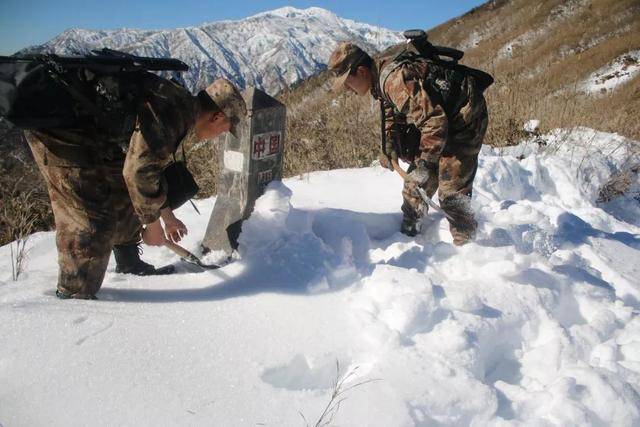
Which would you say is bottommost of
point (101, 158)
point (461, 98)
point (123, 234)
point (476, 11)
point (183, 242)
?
point (183, 242)

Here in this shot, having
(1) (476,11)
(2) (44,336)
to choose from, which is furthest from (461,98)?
(1) (476,11)

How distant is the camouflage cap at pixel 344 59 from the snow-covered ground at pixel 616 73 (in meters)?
12.4

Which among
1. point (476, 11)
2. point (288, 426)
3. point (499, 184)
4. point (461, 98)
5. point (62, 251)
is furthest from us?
point (476, 11)

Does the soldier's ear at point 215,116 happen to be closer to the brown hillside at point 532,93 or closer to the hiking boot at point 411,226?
the hiking boot at point 411,226

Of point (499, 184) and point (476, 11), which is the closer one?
point (499, 184)

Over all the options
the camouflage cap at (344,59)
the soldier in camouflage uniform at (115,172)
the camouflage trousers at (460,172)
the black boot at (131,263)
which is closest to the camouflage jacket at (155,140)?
the soldier in camouflage uniform at (115,172)

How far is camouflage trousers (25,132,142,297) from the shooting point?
2004 mm

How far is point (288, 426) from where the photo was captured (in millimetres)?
1299

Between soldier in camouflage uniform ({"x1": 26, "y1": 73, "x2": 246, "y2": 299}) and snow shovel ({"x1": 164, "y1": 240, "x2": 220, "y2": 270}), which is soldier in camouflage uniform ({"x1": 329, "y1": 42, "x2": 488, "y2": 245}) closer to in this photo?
soldier in camouflage uniform ({"x1": 26, "y1": 73, "x2": 246, "y2": 299})

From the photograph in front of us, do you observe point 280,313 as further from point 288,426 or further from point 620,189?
point 620,189

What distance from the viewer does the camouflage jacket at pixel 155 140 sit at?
1.83 meters

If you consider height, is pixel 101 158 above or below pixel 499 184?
above

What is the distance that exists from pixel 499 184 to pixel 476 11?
3516 centimetres

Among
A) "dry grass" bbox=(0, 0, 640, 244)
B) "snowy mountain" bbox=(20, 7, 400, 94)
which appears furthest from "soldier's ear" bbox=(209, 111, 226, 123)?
"snowy mountain" bbox=(20, 7, 400, 94)
